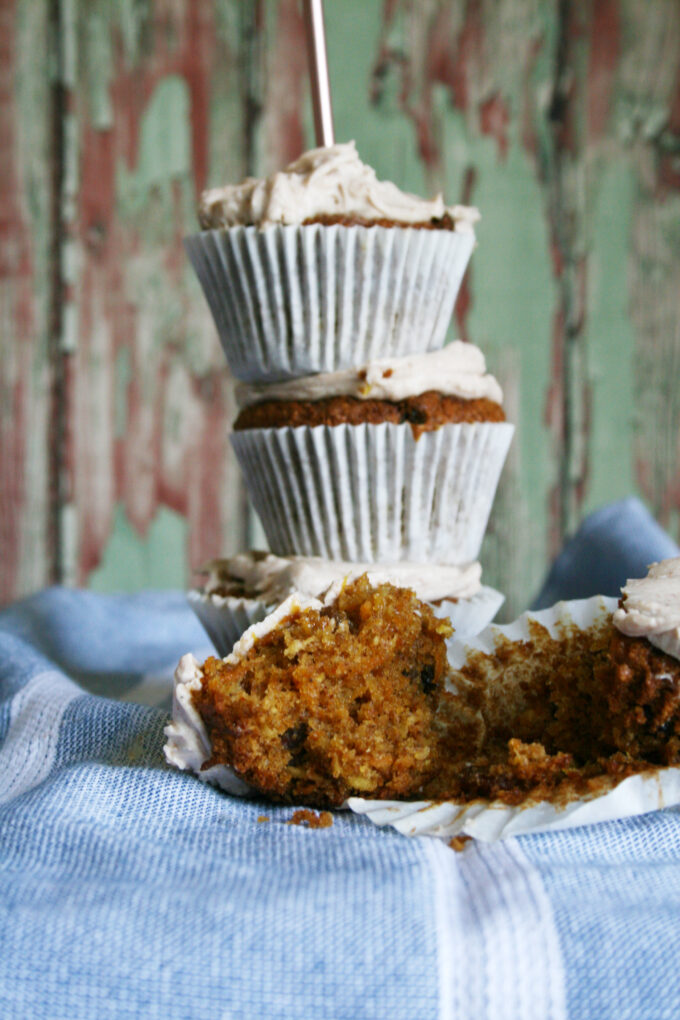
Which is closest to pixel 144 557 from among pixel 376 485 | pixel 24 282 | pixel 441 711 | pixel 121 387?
pixel 121 387

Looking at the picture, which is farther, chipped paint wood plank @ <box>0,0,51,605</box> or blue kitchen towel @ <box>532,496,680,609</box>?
chipped paint wood plank @ <box>0,0,51,605</box>

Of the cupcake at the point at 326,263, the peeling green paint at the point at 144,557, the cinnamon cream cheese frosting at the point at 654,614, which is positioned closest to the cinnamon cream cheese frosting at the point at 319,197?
the cupcake at the point at 326,263

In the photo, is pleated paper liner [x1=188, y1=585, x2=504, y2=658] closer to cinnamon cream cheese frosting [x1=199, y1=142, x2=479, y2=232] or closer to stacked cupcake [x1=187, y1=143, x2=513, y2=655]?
stacked cupcake [x1=187, y1=143, x2=513, y2=655]

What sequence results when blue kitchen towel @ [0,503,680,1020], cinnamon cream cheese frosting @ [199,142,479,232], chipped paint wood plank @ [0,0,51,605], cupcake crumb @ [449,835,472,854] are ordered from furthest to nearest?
1. chipped paint wood plank @ [0,0,51,605]
2. cinnamon cream cheese frosting @ [199,142,479,232]
3. cupcake crumb @ [449,835,472,854]
4. blue kitchen towel @ [0,503,680,1020]

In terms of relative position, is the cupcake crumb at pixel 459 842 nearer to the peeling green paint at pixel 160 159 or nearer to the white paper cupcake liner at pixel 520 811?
the white paper cupcake liner at pixel 520 811

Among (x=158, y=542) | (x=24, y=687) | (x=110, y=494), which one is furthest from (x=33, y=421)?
(x=24, y=687)

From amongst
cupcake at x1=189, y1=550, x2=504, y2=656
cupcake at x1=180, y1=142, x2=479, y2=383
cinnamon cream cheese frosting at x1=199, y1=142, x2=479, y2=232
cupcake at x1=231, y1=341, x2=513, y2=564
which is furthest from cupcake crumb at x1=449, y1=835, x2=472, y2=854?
cinnamon cream cheese frosting at x1=199, y1=142, x2=479, y2=232

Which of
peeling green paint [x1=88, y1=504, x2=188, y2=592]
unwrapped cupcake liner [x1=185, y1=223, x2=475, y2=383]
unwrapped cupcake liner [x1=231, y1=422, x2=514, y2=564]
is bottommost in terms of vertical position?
peeling green paint [x1=88, y1=504, x2=188, y2=592]
